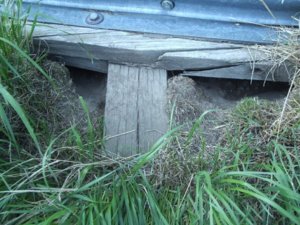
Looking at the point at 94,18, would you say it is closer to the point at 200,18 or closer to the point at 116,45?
the point at 116,45

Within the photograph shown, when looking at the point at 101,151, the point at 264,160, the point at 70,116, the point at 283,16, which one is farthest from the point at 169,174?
the point at 283,16

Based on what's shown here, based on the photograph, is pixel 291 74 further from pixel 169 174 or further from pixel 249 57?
pixel 169 174

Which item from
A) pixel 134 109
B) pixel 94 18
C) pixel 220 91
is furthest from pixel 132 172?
pixel 94 18

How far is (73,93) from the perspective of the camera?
2314 millimetres

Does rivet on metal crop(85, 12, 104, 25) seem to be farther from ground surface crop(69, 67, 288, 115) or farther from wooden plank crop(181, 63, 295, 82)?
wooden plank crop(181, 63, 295, 82)

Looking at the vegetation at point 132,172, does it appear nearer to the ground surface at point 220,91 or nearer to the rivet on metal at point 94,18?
the ground surface at point 220,91

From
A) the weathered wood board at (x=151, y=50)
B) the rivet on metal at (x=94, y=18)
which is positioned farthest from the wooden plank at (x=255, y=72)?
the rivet on metal at (x=94, y=18)

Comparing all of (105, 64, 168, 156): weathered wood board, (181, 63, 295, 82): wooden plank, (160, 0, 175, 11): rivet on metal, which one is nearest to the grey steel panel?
(160, 0, 175, 11): rivet on metal

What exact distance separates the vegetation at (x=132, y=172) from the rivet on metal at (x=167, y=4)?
76cm

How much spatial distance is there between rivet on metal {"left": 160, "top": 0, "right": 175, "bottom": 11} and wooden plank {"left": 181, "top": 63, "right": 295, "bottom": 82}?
18.3 inches

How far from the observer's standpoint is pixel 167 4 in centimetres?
234

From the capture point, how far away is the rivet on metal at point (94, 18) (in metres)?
2.39

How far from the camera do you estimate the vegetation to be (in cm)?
161

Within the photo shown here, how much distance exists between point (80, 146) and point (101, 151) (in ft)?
0.59
